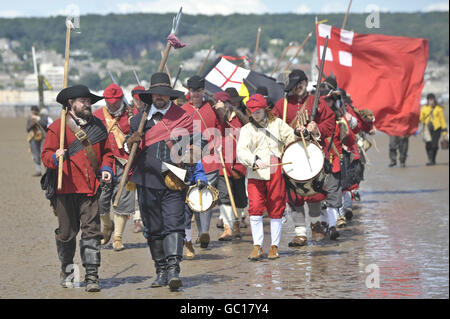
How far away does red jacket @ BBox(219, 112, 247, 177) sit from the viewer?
488 inches

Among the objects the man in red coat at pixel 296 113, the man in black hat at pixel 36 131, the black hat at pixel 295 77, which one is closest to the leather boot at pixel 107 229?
the man in red coat at pixel 296 113

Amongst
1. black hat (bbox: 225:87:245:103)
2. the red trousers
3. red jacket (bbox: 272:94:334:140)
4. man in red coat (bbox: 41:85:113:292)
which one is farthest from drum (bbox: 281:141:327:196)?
man in red coat (bbox: 41:85:113:292)

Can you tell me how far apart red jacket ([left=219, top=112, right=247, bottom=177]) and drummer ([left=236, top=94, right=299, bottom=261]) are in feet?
5.19

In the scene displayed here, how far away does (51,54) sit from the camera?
10056 centimetres

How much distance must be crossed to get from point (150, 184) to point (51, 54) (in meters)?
93.7

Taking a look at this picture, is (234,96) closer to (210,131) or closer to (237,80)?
(210,131)

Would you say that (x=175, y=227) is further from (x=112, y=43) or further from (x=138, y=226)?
(x=112, y=43)

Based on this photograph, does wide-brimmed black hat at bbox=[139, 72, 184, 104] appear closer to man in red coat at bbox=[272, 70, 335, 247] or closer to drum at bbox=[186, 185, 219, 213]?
drum at bbox=[186, 185, 219, 213]

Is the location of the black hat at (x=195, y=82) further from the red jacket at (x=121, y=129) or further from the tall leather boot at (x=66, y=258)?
the tall leather boot at (x=66, y=258)

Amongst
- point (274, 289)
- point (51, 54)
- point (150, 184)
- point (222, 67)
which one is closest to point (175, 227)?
point (150, 184)

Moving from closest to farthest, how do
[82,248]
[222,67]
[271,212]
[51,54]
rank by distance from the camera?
[82,248] < [271,212] < [222,67] < [51,54]

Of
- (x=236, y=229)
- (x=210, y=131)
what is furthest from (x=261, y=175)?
(x=236, y=229)

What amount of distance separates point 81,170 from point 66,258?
2.61 feet

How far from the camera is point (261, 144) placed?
10781mm
